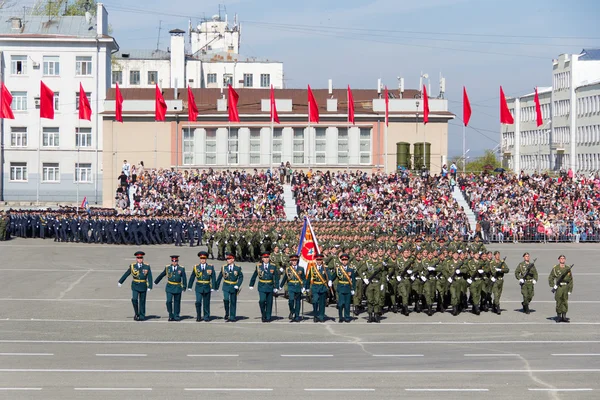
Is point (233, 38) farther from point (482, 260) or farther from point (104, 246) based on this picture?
point (482, 260)

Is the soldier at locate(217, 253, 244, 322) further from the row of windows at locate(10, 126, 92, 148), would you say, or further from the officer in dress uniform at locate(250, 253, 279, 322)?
the row of windows at locate(10, 126, 92, 148)

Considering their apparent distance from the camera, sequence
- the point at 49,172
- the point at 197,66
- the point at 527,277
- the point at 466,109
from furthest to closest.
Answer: the point at 197,66 → the point at 49,172 → the point at 466,109 → the point at 527,277

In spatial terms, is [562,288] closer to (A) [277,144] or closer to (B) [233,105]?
(B) [233,105]

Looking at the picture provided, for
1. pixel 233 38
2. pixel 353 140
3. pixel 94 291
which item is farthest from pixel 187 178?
pixel 233 38

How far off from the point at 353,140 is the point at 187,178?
39.0 ft

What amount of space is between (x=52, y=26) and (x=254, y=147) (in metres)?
19.4

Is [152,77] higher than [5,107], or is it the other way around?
[152,77]

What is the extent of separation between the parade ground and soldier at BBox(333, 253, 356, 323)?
0.27m

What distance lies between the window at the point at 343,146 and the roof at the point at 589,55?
1136 inches

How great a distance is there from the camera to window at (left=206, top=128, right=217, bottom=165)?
6034cm

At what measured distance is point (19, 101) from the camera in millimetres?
68875

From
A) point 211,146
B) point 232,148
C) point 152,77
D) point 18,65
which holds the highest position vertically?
point 152,77

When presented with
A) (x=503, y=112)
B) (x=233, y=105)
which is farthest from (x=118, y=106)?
(x=503, y=112)

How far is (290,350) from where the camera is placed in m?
18.0
